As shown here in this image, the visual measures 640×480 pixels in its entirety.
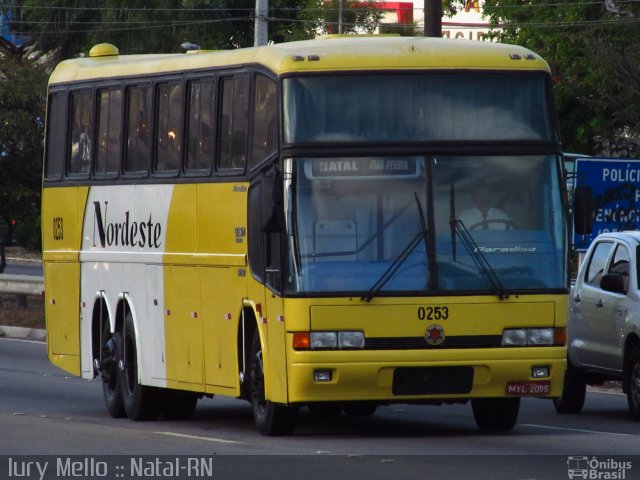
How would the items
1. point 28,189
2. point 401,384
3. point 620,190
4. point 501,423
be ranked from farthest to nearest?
point 28,189
point 620,190
point 501,423
point 401,384

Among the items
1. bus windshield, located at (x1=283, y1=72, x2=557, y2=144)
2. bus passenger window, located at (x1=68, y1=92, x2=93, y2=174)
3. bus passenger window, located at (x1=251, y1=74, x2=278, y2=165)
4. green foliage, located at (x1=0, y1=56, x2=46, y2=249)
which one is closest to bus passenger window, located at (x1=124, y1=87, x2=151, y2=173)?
bus passenger window, located at (x1=68, y1=92, x2=93, y2=174)

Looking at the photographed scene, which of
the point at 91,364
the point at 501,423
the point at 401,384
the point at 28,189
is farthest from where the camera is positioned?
the point at 28,189

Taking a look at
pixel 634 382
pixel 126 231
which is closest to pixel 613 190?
pixel 634 382

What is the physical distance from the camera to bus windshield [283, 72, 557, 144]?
14375 millimetres

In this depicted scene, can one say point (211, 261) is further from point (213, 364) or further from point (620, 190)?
point (620, 190)

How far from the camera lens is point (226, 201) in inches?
616

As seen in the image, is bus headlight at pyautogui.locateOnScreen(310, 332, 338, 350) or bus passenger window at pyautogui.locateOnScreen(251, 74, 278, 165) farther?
bus passenger window at pyautogui.locateOnScreen(251, 74, 278, 165)

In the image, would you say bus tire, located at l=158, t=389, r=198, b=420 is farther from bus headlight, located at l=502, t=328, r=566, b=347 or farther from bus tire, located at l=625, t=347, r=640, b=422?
bus headlight, located at l=502, t=328, r=566, b=347

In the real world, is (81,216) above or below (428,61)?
below

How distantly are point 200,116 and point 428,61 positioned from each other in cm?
259

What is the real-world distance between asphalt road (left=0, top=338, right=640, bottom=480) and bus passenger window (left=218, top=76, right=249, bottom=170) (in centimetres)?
229

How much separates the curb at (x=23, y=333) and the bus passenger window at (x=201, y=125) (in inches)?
551

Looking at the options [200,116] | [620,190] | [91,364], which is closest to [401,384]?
[200,116]

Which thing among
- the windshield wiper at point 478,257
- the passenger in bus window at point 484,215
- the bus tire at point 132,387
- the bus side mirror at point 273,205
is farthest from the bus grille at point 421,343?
the bus tire at point 132,387
